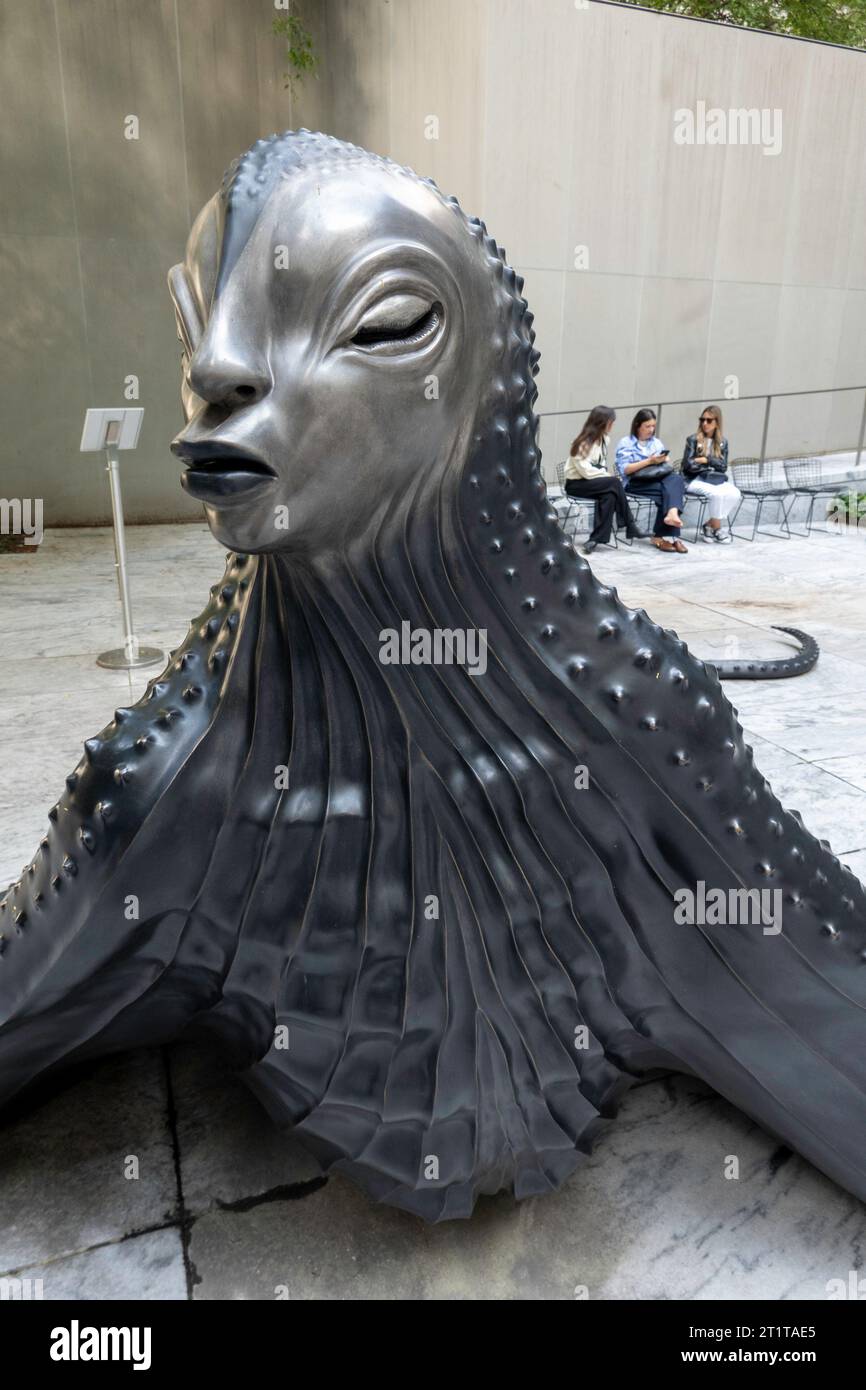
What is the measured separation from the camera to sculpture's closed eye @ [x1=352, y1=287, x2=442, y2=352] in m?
1.04

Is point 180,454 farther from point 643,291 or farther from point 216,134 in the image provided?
point 643,291

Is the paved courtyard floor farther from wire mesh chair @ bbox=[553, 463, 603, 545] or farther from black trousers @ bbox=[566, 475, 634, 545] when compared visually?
wire mesh chair @ bbox=[553, 463, 603, 545]

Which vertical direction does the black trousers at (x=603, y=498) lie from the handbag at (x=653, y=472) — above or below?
below

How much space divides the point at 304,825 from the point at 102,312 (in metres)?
8.33

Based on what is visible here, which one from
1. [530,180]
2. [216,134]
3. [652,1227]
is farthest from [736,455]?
[652,1227]

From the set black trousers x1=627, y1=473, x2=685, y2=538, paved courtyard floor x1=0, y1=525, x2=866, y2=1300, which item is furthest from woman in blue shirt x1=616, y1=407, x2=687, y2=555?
paved courtyard floor x1=0, y1=525, x2=866, y2=1300

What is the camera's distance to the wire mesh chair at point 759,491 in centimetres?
888

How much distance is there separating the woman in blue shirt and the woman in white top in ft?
0.83

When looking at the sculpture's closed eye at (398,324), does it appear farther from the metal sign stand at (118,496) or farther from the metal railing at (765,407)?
the metal railing at (765,407)

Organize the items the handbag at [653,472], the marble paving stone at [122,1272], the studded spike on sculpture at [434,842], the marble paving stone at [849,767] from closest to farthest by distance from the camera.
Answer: the studded spike on sculpture at [434,842] < the marble paving stone at [122,1272] < the marble paving stone at [849,767] < the handbag at [653,472]

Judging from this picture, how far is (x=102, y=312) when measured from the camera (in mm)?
8477

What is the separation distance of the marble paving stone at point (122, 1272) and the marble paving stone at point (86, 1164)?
27 millimetres

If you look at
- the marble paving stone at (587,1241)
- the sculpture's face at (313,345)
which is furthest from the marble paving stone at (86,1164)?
the sculpture's face at (313,345)

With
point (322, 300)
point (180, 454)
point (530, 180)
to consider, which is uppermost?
point (530, 180)
